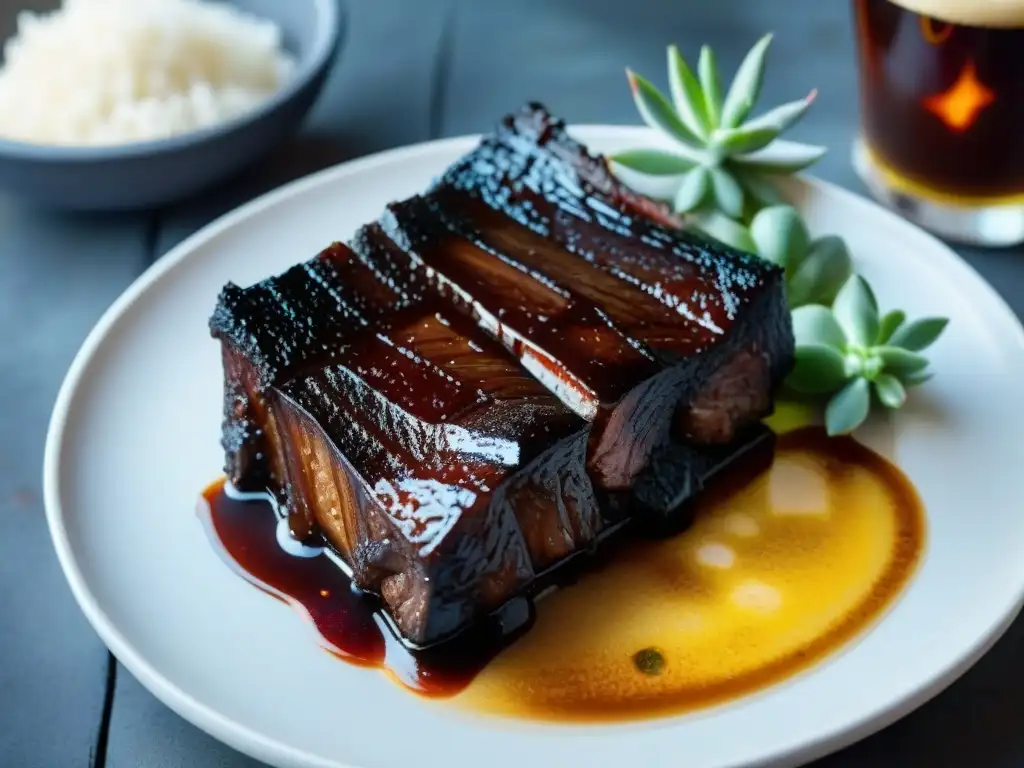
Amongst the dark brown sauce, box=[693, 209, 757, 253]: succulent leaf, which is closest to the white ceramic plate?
the dark brown sauce

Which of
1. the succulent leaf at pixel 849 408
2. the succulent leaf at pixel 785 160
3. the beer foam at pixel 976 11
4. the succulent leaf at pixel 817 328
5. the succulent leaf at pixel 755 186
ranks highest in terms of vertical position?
the beer foam at pixel 976 11

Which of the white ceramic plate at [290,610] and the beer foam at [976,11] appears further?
the beer foam at [976,11]

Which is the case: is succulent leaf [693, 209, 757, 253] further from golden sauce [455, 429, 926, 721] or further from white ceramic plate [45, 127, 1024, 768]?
golden sauce [455, 429, 926, 721]

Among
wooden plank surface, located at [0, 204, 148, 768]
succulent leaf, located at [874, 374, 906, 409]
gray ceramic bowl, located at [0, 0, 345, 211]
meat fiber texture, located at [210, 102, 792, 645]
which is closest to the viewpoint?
meat fiber texture, located at [210, 102, 792, 645]

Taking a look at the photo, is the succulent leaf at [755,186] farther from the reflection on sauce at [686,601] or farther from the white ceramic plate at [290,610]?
the reflection on sauce at [686,601]

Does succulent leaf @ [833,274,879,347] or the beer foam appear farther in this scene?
the beer foam

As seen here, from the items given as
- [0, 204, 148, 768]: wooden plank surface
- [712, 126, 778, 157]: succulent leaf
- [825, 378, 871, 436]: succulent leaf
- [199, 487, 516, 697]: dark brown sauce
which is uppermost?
[712, 126, 778, 157]: succulent leaf

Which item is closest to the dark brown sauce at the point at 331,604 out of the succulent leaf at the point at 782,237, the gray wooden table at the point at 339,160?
the gray wooden table at the point at 339,160

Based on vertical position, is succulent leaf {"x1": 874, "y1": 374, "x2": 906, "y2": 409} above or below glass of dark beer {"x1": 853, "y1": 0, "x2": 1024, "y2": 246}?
below
